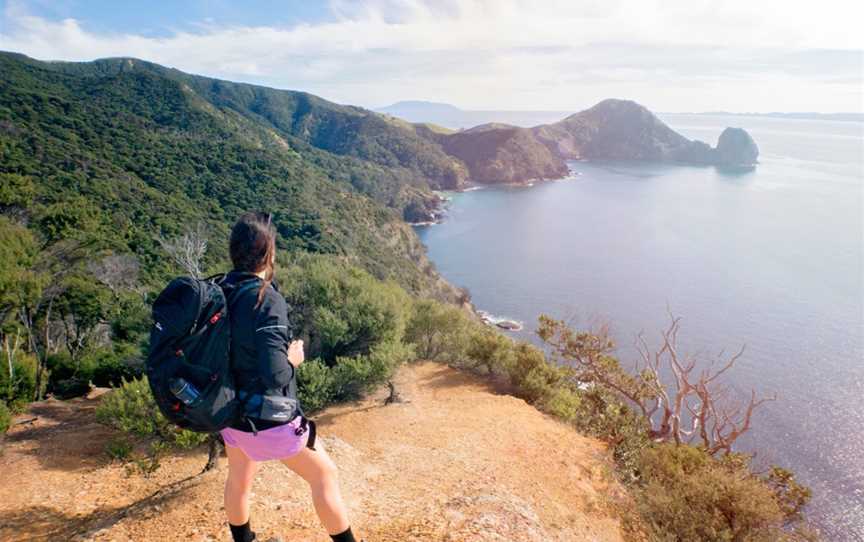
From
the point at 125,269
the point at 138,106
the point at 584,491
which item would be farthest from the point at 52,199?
the point at 138,106

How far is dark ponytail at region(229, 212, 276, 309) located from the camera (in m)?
2.56

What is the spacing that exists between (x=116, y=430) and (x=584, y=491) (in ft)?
24.2

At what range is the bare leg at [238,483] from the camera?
3033 mm

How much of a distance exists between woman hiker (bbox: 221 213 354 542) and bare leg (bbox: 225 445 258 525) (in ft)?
0.35

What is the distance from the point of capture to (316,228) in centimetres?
4700

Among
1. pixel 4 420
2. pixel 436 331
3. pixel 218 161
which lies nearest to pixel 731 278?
pixel 436 331

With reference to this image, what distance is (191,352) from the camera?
2.30m

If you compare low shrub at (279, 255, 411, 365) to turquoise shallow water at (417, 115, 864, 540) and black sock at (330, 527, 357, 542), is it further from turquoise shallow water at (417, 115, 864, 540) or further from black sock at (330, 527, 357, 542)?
turquoise shallow water at (417, 115, 864, 540)

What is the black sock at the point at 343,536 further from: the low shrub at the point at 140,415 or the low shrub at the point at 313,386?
the low shrub at the point at 313,386

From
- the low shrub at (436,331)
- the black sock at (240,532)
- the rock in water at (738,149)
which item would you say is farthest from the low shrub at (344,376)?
the rock in water at (738,149)

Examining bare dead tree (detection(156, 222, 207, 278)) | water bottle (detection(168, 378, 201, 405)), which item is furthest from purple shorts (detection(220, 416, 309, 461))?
bare dead tree (detection(156, 222, 207, 278))

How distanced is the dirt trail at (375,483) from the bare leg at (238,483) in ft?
4.51

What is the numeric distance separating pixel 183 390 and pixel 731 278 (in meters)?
56.6

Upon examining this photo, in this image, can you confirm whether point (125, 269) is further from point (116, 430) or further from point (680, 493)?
point (680, 493)
